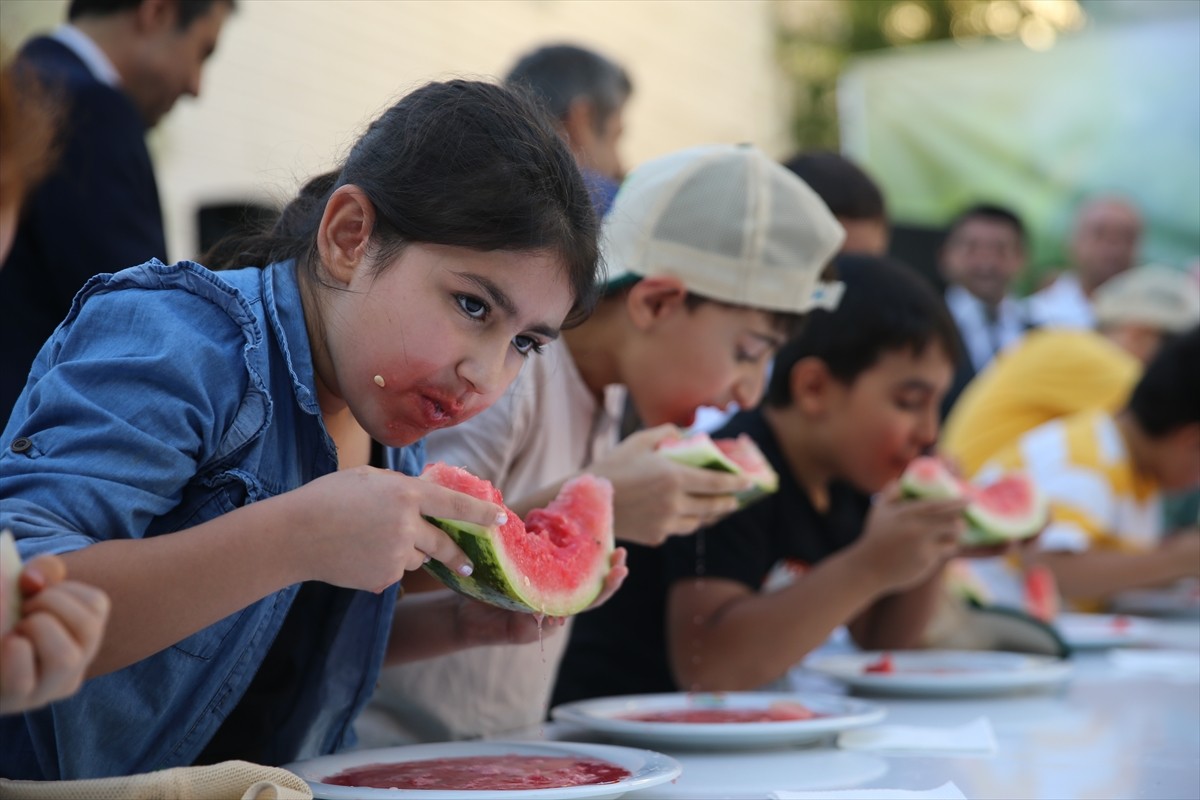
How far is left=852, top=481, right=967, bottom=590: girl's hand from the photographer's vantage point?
10.5ft

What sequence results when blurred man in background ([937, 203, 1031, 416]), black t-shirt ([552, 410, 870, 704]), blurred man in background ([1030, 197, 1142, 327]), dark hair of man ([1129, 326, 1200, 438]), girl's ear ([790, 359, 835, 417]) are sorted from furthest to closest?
blurred man in background ([1030, 197, 1142, 327]) < blurred man in background ([937, 203, 1031, 416]) < dark hair of man ([1129, 326, 1200, 438]) < girl's ear ([790, 359, 835, 417]) < black t-shirt ([552, 410, 870, 704])

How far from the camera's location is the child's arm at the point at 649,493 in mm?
2592

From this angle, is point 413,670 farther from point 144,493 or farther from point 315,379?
point 144,493

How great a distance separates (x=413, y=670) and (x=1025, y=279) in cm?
959

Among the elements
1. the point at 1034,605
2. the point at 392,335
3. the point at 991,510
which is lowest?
the point at 1034,605

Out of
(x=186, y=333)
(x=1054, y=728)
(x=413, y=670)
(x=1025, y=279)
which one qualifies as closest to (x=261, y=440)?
(x=186, y=333)

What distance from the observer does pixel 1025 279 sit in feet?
37.3

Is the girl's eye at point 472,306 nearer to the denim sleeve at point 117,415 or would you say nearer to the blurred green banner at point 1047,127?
the denim sleeve at point 117,415

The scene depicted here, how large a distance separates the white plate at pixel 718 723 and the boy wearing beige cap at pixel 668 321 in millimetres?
248

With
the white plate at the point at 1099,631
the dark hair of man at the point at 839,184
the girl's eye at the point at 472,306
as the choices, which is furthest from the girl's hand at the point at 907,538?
the dark hair of man at the point at 839,184

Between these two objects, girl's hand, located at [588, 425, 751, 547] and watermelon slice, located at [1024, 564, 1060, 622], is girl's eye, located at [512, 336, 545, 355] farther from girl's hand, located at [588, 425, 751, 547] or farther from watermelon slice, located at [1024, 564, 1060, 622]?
watermelon slice, located at [1024, 564, 1060, 622]

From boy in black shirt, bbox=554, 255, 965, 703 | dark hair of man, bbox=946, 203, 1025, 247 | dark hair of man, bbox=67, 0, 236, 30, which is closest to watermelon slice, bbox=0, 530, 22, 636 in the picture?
boy in black shirt, bbox=554, 255, 965, 703

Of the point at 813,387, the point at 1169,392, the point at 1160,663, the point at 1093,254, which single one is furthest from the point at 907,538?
the point at 1093,254

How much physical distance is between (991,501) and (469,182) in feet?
8.43
